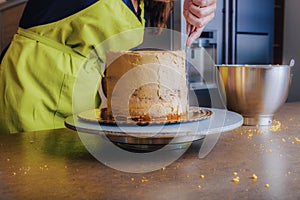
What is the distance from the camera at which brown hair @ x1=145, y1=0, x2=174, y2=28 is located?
1.22 m

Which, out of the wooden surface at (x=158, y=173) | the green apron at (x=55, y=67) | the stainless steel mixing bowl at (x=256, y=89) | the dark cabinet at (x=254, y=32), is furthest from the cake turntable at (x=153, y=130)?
the dark cabinet at (x=254, y=32)

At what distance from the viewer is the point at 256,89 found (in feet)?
3.24

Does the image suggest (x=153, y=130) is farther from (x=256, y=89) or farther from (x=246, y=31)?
(x=246, y=31)

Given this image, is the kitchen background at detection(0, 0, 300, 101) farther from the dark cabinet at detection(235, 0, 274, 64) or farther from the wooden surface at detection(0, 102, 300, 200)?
the wooden surface at detection(0, 102, 300, 200)

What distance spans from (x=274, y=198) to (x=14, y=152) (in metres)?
0.45

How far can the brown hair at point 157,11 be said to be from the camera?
48.2 inches

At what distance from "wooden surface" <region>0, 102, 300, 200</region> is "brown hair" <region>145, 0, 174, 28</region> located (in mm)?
549

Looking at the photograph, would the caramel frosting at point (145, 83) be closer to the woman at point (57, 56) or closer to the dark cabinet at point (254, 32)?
the woman at point (57, 56)

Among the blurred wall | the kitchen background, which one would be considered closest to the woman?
the kitchen background

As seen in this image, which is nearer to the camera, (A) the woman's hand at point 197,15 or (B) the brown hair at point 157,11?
(A) the woman's hand at point 197,15

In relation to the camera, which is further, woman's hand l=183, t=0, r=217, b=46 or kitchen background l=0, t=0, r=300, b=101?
kitchen background l=0, t=0, r=300, b=101

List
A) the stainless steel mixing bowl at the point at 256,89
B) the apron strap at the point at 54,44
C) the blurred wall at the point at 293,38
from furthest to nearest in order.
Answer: the blurred wall at the point at 293,38 < the apron strap at the point at 54,44 < the stainless steel mixing bowl at the point at 256,89

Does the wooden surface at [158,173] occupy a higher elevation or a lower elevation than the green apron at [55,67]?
lower

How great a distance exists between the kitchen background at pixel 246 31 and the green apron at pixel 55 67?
162 cm
